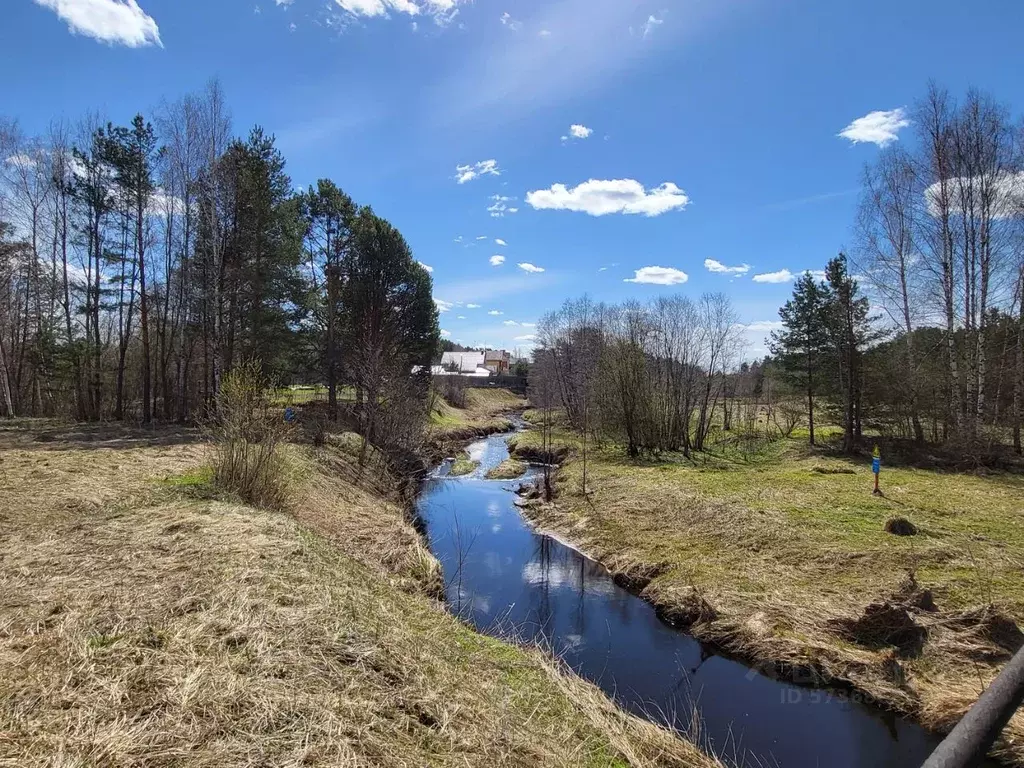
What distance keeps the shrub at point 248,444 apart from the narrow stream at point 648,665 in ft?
13.0

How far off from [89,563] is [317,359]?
21236mm

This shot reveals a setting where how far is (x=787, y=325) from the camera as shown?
27297mm

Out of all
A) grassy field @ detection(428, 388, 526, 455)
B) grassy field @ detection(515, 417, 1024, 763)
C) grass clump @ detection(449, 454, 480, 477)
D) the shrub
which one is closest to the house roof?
grassy field @ detection(428, 388, 526, 455)

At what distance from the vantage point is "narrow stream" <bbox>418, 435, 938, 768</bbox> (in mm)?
6098

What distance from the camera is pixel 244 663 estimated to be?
4.24 metres

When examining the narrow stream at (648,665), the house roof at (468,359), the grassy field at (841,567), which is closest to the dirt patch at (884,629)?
the grassy field at (841,567)

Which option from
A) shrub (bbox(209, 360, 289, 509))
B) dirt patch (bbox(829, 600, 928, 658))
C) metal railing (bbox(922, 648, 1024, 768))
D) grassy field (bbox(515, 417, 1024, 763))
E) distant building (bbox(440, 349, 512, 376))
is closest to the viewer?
metal railing (bbox(922, 648, 1024, 768))

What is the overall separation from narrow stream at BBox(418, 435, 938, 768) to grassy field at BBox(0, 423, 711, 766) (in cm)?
182

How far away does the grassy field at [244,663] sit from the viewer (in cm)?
344

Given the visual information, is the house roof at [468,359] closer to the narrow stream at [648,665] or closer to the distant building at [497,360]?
the distant building at [497,360]

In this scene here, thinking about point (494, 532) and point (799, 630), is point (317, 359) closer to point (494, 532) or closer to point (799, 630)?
point (494, 532)

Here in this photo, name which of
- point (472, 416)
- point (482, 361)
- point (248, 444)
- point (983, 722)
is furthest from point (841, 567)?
point (482, 361)

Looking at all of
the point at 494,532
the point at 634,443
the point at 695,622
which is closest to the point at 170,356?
the point at 494,532

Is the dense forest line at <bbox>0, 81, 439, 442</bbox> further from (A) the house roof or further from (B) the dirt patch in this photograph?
(A) the house roof
